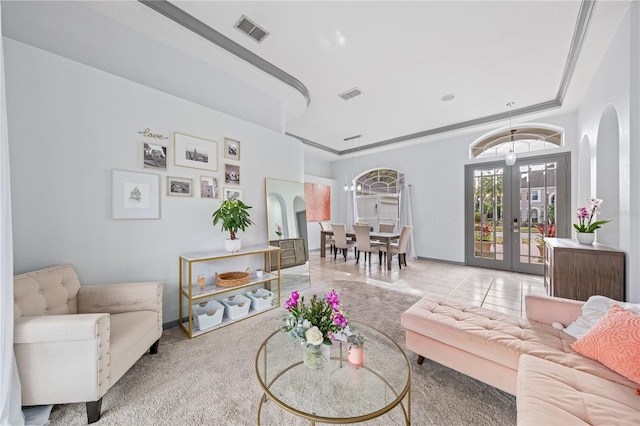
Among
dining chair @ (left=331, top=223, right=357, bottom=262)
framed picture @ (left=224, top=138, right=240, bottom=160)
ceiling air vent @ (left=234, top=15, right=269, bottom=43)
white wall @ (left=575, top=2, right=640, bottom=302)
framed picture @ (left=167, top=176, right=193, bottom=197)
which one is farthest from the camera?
dining chair @ (left=331, top=223, right=357, bottom=262)

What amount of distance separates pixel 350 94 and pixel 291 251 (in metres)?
2.76

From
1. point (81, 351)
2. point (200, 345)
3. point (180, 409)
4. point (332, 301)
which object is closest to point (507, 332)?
point (332, 301)

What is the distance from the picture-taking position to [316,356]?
142 centimetres

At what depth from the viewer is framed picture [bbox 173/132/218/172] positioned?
8.65ft

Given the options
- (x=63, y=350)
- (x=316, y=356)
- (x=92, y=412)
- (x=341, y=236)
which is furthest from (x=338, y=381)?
(x=341, y=236)

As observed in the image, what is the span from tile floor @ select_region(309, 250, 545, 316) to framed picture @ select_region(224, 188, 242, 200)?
1940 millimetres

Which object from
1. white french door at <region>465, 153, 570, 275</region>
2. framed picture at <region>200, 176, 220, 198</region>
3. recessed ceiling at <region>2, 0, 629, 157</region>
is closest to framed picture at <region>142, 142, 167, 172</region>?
framed picture at <region>200, 176, 220, 198</region>

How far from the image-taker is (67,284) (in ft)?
6.13

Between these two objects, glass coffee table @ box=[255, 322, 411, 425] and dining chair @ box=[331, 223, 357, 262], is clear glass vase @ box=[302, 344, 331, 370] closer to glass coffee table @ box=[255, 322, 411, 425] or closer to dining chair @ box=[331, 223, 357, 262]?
glass coffee table @ box=[255, 322, 411, 425]

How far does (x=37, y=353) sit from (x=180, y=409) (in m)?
0.86

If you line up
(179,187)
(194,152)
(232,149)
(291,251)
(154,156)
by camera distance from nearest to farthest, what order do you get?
(154,156)
(179,187)
(194,152)
(232,149)
(291,251)

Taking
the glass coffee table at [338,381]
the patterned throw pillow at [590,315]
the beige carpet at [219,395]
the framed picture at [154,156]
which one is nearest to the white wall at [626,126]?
the patterned throw pillow at [590,315]

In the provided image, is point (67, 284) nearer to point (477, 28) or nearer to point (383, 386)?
point (383, 386)

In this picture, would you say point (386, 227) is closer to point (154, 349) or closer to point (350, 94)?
point (350, 94)
